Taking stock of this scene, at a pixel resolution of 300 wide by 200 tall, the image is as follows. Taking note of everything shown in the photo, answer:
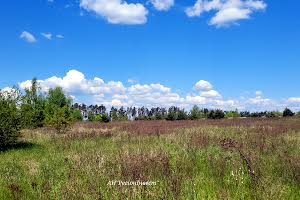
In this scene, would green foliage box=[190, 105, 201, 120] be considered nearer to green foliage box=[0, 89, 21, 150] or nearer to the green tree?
the green tree

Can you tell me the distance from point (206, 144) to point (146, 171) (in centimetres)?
530

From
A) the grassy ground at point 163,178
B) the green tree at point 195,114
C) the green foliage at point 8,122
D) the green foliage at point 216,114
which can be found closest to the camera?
the grassy ground at point 163,178

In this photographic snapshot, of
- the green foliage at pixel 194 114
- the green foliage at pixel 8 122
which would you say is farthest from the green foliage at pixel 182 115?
the green foliage at pixel 8 122

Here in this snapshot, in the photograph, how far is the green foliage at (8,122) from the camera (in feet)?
51.2

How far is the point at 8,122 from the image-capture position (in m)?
15.7

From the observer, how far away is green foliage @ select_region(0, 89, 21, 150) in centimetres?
1559

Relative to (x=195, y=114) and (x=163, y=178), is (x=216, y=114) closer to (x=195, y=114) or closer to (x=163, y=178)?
(x=195, y=114)

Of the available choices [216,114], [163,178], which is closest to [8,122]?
[163,178]

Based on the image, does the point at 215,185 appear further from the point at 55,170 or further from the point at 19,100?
the point at 19,100

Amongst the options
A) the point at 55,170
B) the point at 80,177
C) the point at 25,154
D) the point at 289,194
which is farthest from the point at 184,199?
the point at 25,154

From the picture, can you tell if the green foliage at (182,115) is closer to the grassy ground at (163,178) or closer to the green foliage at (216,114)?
the green foliage at (216,114)

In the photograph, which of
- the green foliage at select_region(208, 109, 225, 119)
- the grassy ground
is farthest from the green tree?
the grassy ground

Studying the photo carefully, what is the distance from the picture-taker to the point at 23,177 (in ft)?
27.2

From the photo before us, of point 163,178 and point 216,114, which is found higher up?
point 216,114
